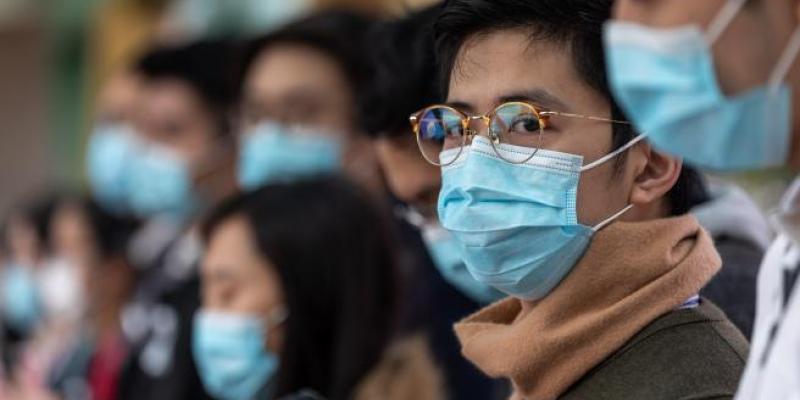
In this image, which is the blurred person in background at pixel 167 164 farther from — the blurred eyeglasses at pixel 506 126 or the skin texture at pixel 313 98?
the blurred eyeglasses at pixel 506 126

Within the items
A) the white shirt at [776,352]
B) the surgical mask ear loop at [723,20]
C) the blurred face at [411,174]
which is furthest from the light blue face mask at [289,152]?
the surgical mask ear loop at [723,20]

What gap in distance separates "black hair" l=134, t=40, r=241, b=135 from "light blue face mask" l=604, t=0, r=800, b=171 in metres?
4.67

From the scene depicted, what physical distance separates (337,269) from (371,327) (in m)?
0.21

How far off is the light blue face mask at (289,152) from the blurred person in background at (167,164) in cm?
69

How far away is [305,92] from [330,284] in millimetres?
1265

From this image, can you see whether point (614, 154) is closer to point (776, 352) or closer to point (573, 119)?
point (573, 119)

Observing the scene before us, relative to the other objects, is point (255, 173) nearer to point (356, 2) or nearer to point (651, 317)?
point (651, 317)

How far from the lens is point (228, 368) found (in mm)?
4469

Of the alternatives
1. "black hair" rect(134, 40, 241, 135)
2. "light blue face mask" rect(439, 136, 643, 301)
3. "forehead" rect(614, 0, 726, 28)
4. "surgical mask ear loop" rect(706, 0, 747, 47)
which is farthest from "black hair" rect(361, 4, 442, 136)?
"black hair" rect(134, 40, 241, 135)

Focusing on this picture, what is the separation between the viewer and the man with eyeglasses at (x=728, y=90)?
209 centimetres

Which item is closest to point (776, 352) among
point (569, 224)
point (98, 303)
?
point (569, 224)

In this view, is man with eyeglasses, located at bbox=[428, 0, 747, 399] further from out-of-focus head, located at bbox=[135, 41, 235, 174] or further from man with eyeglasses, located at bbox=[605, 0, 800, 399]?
out-of-focus head, located at bbox=[135, 41, 235, 174]

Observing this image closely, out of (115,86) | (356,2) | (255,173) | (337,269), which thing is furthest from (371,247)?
(356,2)

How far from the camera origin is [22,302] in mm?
7980
